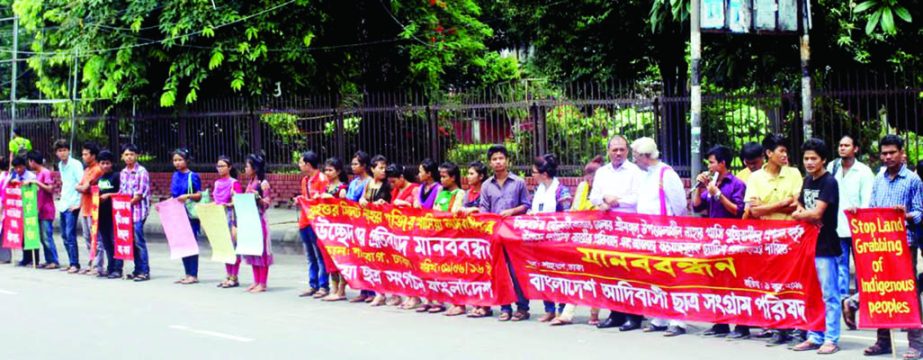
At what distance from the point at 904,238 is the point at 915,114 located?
608cm

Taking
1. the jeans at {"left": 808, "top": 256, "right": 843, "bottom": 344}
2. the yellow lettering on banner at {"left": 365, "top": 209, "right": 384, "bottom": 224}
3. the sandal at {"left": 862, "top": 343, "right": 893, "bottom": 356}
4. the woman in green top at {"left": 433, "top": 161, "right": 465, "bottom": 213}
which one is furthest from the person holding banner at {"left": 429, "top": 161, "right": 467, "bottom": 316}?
the sandal at {"left": 862, "top": 343, "right": 893, "bottom": 356}

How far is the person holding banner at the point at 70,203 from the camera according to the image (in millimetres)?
15516

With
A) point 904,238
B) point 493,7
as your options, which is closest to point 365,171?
point 904,238

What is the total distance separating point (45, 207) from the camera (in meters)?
16.5

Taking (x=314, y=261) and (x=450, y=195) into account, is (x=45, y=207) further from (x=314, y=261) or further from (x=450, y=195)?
(x=450, y=195)

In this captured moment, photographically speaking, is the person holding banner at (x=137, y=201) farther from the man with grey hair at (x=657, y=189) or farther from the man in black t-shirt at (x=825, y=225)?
the man in black t-shirt at (x=825, y=225)

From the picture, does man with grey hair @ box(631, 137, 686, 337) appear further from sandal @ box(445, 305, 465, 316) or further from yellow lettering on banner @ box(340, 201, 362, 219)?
yellow lettering on banner @ box(340, 201, 362, 219)

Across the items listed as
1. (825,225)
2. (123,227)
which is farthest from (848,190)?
(123,227)

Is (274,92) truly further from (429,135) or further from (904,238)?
(904,238)

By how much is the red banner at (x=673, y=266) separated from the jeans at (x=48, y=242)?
7.71 m

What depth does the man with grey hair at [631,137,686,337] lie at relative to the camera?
32.1ft

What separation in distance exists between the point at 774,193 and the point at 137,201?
797 cm

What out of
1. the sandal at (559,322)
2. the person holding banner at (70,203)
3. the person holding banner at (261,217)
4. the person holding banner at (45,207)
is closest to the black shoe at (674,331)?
the sandal at (559,322)

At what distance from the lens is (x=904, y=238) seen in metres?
8.23
